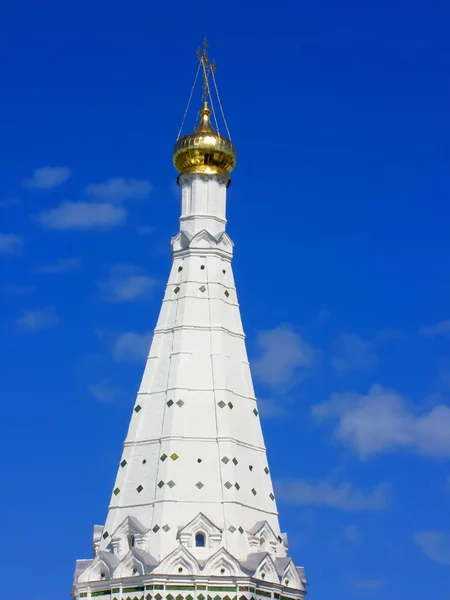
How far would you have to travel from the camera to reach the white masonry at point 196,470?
2819cm

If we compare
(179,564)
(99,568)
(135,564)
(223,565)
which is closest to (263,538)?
(223,565)

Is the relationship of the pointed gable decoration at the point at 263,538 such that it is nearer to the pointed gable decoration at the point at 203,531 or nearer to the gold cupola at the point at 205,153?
the pointed gable decoration at the point at 203,531

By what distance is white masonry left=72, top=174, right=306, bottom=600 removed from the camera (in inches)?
1110

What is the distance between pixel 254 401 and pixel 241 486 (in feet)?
9.78

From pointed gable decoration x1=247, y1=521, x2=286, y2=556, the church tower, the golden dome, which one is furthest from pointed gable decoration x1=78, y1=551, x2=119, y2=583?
the golden dome

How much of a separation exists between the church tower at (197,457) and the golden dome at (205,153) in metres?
0.03

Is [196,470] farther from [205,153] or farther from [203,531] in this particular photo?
[205,153]

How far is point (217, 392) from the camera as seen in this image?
30906 mm

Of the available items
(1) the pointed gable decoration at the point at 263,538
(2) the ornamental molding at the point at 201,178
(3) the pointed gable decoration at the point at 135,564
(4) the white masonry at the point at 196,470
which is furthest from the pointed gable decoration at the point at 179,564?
(2) the ornamental molding at the point at 201,178

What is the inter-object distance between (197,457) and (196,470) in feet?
1.25

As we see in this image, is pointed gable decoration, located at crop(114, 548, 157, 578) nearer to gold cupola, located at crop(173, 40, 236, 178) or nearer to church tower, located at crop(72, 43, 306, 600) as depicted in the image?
church tower, located at crop(72, 43, 306, 600)

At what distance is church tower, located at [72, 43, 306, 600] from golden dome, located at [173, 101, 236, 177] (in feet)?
0.10

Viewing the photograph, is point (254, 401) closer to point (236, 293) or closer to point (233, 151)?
point (236, 293)

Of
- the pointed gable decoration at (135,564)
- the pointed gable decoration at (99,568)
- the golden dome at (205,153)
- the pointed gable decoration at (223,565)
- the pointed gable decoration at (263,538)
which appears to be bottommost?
the pointed gable decoration at (223,565)
